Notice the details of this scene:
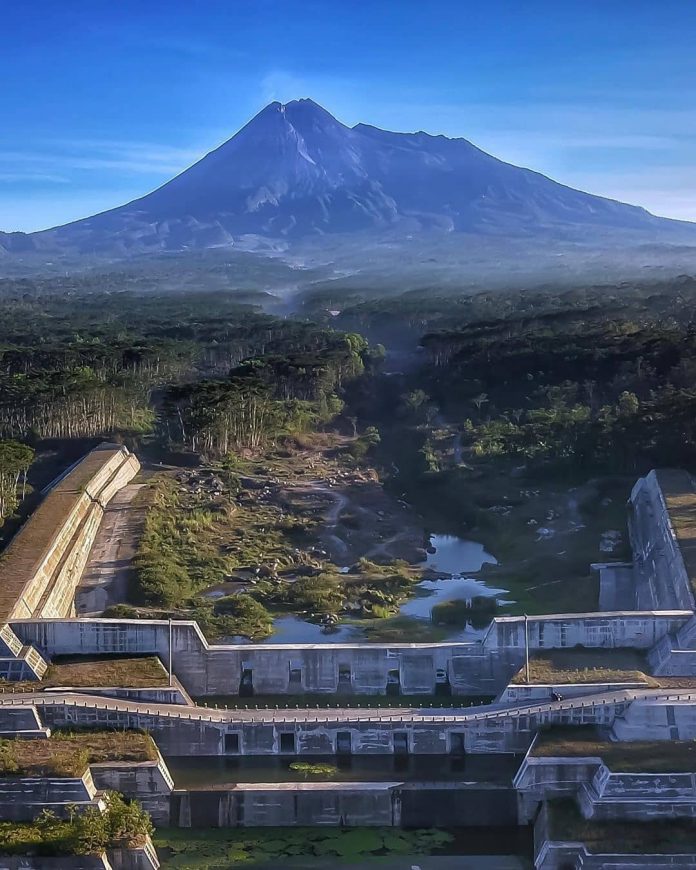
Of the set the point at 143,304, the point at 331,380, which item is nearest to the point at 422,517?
the point at 331,380

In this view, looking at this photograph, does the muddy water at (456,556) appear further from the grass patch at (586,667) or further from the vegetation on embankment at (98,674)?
the vegetation on embankment at (98,674)

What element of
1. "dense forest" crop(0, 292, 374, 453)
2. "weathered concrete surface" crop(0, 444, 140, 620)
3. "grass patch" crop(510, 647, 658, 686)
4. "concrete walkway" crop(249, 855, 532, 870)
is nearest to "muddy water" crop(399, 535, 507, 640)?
"grass patch" crop(510, 647, 658, 686)

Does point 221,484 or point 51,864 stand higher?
point 221,484

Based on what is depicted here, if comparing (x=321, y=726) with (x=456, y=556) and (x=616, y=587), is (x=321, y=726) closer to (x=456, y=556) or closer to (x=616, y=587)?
(x=616, y=587)

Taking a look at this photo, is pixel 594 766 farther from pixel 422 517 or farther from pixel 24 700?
pixel 422 517

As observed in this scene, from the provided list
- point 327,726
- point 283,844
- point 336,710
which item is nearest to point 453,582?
point 336,710

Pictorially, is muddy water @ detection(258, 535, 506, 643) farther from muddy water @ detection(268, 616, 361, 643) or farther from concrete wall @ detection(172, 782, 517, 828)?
concrete wall @ detection(172, 782, 517, 828)
